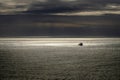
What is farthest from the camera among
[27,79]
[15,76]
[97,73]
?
[97,73]

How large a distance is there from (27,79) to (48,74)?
12.7 m

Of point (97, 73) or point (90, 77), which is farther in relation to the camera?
point (97, 73)

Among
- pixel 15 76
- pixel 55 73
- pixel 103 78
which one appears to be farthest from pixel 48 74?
pixel 103 78

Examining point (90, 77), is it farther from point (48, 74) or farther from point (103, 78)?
point (48, 74)

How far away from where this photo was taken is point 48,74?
107750mm

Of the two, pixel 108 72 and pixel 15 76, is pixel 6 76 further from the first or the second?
pixel 108 72

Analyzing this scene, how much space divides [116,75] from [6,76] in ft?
108

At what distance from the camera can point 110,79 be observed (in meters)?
96.8

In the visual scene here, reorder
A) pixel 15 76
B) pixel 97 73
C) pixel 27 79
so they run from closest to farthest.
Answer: pixel 27 79 < pixel 15 76 < pixel 97 73

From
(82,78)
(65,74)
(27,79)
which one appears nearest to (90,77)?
(82,78)

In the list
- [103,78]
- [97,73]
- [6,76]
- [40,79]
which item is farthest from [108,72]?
[6,76]

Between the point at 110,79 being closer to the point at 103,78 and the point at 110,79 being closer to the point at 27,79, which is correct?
the point at 103,78

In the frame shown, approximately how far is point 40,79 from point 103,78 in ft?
58.8

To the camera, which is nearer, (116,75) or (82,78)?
(82,78)
